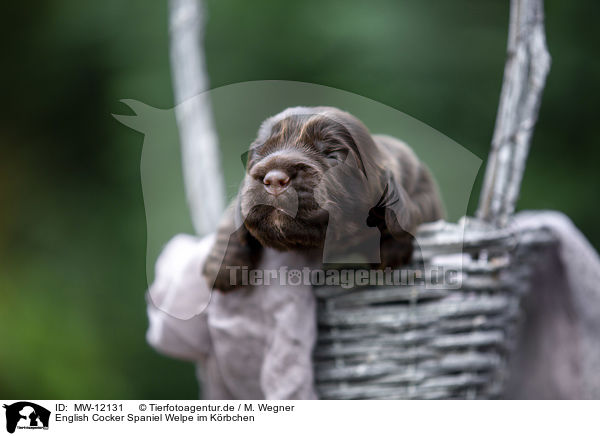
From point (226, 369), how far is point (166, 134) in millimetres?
249

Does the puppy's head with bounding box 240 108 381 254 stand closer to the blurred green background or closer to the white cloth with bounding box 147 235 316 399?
the white cloth with bounding box 147 235 316 399

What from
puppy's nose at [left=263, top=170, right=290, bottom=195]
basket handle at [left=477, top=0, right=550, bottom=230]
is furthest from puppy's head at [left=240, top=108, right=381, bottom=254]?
basket handle at [left=477, top=0, right=550, bottom=230]

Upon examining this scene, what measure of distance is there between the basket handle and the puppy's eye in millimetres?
204

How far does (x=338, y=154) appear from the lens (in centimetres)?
46

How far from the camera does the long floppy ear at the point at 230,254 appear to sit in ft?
1.76

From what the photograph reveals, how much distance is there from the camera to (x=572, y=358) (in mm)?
646

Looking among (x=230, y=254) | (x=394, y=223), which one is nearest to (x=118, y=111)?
(x=230, y=254)

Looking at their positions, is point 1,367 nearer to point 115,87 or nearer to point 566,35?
point 115,87

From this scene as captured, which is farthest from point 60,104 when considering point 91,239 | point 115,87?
point 91,239

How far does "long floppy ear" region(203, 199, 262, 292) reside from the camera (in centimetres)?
54

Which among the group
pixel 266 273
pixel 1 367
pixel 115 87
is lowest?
pixel 1 367
